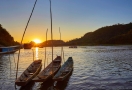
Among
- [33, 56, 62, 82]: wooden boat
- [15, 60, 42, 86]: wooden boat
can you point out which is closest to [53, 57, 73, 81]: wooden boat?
[33, 56, 62, 82]: wooden boat

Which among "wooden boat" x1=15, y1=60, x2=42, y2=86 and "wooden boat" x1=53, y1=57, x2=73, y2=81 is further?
"wooden boat" x1=53, y1=57, x2=73, y2=81

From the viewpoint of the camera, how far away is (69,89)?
20.9 m

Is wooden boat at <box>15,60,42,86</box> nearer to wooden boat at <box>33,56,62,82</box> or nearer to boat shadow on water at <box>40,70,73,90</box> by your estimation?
wooden boat at <box>33,56,62,82</box>

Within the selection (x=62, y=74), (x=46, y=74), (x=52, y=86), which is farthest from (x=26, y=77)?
(x=62, y=74)

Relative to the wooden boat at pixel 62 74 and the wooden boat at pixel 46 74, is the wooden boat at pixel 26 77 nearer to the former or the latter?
the wooden boat at pixel 46 74

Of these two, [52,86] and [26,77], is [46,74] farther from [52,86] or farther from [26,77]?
[26,77]

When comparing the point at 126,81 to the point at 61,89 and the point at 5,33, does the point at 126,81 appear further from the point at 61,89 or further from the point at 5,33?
the point at 5,33

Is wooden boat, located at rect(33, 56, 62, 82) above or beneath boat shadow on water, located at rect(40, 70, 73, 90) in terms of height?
above

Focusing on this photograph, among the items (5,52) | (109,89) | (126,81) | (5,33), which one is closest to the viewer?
(109,89)

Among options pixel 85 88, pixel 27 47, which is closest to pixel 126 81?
pixel 85 88

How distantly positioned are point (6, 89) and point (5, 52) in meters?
62.3

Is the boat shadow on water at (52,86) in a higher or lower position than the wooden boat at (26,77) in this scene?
lower

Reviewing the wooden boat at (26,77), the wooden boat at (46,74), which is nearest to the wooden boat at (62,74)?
the wooden boat at (46,74)

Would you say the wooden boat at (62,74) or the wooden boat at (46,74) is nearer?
the wooden boat at (46,74)
